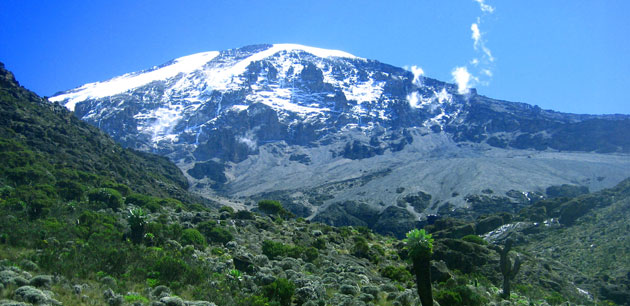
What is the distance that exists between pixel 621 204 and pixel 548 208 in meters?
13.5

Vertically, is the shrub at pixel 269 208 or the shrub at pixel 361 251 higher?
the shrub at pixel 269 208

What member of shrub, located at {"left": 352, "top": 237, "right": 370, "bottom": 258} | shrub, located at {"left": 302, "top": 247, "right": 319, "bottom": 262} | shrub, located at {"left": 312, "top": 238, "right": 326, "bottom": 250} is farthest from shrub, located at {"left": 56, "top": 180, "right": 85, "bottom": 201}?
shrub, located at {"left": 352, "top": 237, "right": 370, "bottom": 258}

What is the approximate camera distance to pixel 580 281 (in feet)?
120

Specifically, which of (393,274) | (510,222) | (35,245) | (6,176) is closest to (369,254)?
(393,274)

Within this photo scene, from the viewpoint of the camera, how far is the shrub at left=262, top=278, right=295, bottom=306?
16.8 meters

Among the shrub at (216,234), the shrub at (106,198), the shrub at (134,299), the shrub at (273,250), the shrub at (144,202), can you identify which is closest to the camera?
the shrub at (134,299)

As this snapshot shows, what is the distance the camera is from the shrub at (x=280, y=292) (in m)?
16.8

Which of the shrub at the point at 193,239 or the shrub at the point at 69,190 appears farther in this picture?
the shrub at the point at 69,190

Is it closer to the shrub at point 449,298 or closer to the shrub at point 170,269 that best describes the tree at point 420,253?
the shrub at point 449,298

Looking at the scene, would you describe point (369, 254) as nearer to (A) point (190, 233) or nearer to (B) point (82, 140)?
(A) point (190, 233)

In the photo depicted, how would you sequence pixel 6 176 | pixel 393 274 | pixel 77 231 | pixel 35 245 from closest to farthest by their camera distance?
pixel 35 245 → pixel 77 231 → pixel 393 274 → pixel 6 176

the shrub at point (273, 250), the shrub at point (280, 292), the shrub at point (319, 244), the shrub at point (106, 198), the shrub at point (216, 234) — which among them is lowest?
the shrub at point (319, 244)

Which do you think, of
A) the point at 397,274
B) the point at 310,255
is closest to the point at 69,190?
the point at 310,255

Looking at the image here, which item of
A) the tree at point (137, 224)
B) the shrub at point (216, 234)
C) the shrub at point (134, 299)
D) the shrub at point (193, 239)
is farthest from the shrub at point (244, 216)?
the shrub at point (134, 299)
